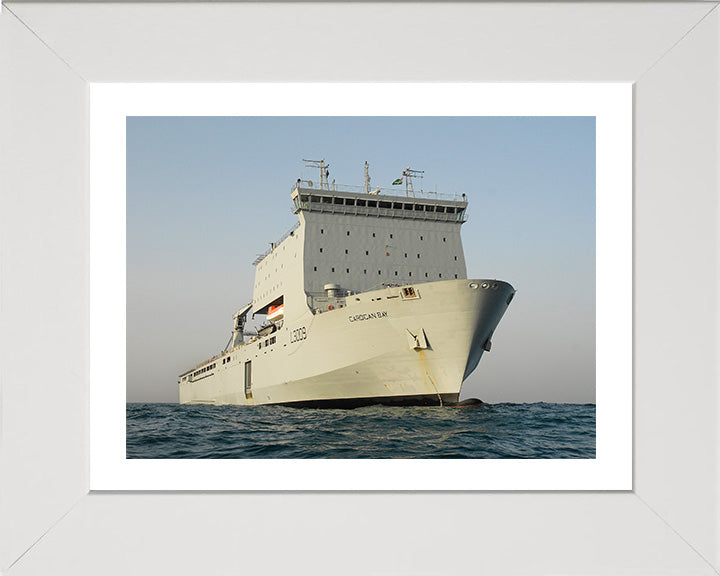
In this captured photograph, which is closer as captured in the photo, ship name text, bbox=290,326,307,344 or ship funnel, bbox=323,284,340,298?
ship name text, bbox=290,326,307,344

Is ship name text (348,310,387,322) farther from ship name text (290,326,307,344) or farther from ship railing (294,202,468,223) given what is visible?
ship railing (294,202,468,223)

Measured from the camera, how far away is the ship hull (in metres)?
11.3

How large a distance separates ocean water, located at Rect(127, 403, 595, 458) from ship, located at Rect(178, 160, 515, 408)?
23.5 inches

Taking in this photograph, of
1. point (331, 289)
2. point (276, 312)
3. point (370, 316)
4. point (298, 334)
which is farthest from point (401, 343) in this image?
point (276, 312)

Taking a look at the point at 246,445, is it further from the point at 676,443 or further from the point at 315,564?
the point at 676,443

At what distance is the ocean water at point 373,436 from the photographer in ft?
26.7

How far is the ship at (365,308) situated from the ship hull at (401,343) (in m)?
0.02

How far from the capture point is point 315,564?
9.85 feet

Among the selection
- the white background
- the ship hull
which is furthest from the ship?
the white background

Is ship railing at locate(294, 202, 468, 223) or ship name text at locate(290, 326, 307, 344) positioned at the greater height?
ship railing at locate(294, 202, 468, 223)

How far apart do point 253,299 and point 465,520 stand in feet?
48.7

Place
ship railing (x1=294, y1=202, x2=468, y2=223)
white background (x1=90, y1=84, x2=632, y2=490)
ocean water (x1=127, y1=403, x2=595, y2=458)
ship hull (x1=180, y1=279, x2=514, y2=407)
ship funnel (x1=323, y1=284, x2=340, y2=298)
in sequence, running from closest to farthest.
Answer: white background (x1=90, y1=84, x2=632, y2=490)
ocean water (x1=127, y1=403, x2=595, y2=458)
ship hull (x1=180, y1=279, x2=514, y2=407)
ship funnel (x1=323, y1=284, x2=340, y2=298)
ship railing (x1=294, y1=202, x2=468, y2=223)

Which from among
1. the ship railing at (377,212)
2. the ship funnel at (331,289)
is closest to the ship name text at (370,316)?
the ship funnel at (331,289)
